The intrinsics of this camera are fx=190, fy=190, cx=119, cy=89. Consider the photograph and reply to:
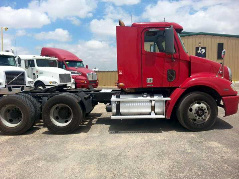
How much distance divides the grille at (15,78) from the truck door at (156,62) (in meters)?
6.93

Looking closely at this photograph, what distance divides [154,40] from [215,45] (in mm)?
17865

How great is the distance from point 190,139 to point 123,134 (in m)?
1.66

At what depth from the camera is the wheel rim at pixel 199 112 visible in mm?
5129

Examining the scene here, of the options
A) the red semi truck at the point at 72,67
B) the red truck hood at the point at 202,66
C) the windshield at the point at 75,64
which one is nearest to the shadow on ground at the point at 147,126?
the red truck hood at the point at 202,66

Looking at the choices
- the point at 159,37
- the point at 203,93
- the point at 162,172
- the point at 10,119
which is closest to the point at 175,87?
the point at 203,93

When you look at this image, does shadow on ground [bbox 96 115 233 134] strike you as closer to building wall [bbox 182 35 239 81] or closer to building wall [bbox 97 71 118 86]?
building wall [bbox 182 35 239 81]

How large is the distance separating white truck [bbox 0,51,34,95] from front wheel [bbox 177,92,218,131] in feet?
23.1

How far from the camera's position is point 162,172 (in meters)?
3.06

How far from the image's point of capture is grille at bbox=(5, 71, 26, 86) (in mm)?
8983

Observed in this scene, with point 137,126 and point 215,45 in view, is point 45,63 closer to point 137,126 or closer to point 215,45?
point 137,126

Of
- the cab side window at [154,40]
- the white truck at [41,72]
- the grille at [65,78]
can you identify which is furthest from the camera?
the grille at [65,78]

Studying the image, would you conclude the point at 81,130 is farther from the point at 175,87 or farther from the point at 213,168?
the point at 213,168

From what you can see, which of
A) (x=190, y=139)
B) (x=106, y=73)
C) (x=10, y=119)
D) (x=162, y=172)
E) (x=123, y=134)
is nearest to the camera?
(x=162, y=172)

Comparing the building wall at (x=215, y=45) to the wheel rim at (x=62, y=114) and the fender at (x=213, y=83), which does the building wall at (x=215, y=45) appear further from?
the wheel rim at (x=62, y=114)
